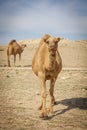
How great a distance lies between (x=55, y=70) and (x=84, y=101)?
5.57 ft

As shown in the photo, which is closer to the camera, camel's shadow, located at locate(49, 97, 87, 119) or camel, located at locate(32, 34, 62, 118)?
camel, located at locate(32, 34, 62, 118)

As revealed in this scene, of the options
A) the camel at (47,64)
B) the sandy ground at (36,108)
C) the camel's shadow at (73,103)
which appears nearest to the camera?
the sandy ground at (36,108)

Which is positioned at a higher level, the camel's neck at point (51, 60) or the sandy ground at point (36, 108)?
the camel's neck at point (51, 60)

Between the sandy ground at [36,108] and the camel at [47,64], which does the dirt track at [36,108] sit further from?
the camel at [47,64]

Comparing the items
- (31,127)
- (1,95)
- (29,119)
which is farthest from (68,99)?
(31,127)

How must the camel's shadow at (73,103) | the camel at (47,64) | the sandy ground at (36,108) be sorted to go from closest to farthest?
the sandy ground at (36,108)
the camel at (47,64)
the camel's shadow at (73,103)

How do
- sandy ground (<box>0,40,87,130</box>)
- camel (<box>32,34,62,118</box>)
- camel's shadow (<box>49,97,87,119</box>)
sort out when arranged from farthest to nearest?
camel's shadow (<box>49,97,87,119</box>)
camel (<box>32,34,62,118</box>)
sandy ground (<box>0,40,87,130</box>)

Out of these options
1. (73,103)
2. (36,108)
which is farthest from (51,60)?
(73,103)

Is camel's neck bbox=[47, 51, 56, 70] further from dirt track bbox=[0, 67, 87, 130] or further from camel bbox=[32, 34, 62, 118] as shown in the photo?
dirt track bbox=[0, 67, 87, 130]

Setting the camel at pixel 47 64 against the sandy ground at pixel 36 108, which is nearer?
the sandy ground at pixel 36 108

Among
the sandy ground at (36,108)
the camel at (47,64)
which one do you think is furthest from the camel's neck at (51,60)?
the sandy ground at (36,108)

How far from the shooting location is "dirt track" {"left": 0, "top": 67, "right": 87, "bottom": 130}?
209 inches

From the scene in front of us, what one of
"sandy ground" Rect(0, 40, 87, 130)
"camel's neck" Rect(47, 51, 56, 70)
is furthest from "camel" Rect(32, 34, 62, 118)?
"sandy ground" Rect(0, 40, 87, 130)

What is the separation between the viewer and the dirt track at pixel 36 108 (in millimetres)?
5309
